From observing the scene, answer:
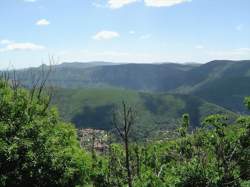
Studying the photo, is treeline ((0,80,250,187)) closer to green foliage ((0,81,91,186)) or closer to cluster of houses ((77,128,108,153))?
green foliage ((0,81,91,186))

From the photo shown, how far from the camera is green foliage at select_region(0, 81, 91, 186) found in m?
35.4

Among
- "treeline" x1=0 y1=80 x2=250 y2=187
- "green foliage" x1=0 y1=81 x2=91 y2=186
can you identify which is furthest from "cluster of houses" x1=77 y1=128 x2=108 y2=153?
"green foliage" x1=0 y1=81 x2=91 y2=186

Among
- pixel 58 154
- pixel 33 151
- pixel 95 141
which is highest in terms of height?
pixel 33 151

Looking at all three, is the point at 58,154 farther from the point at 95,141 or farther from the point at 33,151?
the point at 95,141

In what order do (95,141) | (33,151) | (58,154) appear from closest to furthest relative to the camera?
(33,151), (58,154), (95,141)

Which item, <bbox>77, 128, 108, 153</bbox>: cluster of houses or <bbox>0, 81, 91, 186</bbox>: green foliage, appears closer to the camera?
<bbox>0, 81, 91, 186</bbox>: green foliage

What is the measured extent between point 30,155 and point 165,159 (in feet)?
131

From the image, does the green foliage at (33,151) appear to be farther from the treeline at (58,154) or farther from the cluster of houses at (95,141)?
the cluster of houses at (95,141)

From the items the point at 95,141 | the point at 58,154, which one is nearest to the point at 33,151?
the point at 58,154

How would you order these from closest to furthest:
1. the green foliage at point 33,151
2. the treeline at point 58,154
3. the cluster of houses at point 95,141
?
the green foliage at point 33,151, the treeline at point 58,154, the cluster of houses at point 95,141

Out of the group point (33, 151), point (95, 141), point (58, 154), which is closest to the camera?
point (33, 151)

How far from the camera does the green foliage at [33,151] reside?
1395 inches

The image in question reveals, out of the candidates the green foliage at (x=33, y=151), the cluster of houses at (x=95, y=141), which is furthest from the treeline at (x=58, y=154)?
the cluster of houses at (x=95, y=141)

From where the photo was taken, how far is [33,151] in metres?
36.9
